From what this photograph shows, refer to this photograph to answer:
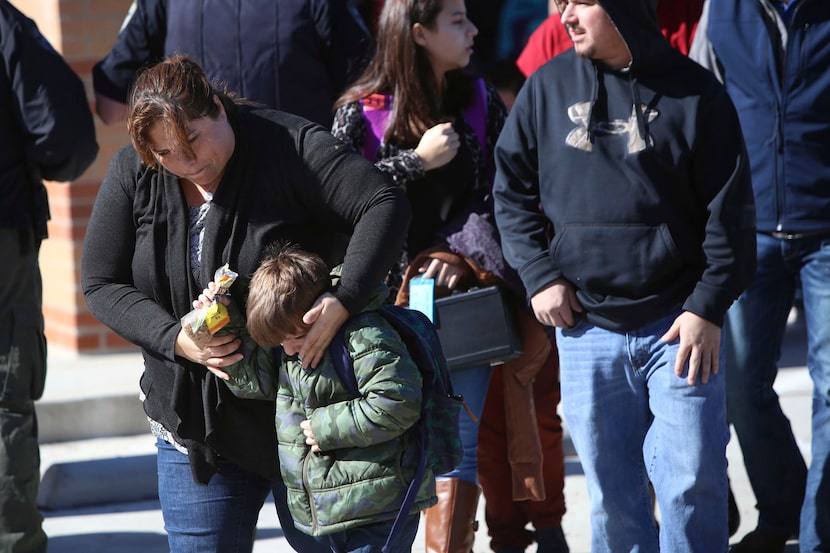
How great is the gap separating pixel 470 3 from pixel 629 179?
495 cm

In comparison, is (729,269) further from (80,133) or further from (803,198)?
(80,133)

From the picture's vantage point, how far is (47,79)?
393 centimetres

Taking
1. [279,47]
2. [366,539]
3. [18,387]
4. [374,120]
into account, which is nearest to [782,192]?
[374,120]

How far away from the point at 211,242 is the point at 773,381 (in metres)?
2.11

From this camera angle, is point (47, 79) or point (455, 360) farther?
point (47, 79)

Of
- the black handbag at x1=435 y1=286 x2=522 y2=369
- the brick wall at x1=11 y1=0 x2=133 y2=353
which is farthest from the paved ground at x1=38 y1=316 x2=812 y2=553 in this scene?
the black handbag at x1=435 y1=286 x2=522 y2=369

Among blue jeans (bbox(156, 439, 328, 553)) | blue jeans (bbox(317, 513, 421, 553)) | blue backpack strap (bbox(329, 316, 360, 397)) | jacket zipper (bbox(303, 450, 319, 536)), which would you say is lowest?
blue jeans (bbox(156, 439, 328, 553))

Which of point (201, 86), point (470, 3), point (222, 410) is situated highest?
point (201, 86)

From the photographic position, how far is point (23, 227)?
3.93 meters

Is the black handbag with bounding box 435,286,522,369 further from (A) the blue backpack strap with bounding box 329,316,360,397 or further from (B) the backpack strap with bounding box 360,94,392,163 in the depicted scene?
(A) the blue backpack strap with bounding box 329,316,360,397

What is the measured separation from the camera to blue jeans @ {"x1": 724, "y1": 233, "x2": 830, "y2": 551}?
152 inches

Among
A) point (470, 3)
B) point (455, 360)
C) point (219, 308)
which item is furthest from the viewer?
point (470, 3)

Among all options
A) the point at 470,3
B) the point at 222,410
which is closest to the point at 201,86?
the point at 222,410

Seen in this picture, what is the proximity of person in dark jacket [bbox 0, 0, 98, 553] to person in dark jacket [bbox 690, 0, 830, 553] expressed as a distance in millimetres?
2117
